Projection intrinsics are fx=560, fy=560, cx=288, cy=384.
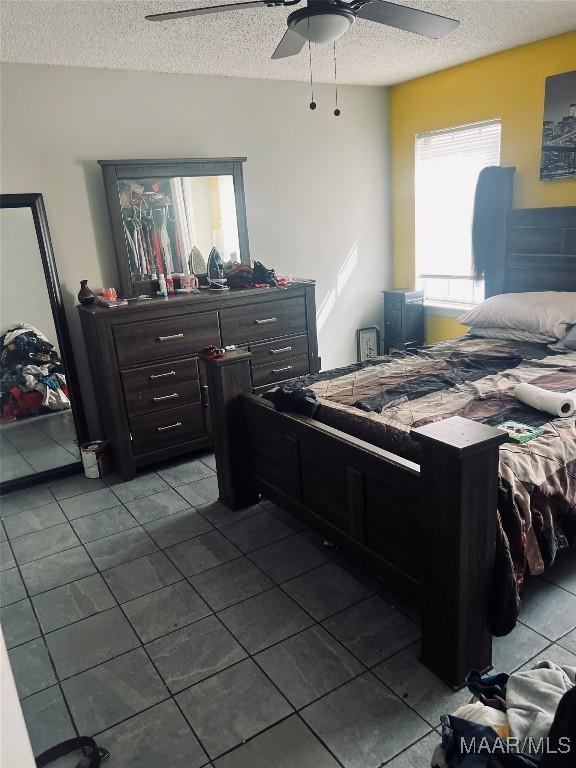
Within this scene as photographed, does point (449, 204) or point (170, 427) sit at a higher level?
point (449, 204)

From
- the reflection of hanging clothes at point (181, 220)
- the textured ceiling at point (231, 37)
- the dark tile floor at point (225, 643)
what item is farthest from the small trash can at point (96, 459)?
the textured ceiling at point (231, 37)

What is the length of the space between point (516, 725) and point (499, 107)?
12.9ft

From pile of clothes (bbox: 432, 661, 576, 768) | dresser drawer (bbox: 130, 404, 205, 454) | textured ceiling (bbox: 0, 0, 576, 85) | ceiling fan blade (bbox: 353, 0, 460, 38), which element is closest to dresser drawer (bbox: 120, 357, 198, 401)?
dresser drawer (bbox: 130, 404, 205, 454)

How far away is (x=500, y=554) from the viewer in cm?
178

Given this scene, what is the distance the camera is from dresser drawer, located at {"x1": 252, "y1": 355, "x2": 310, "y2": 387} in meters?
3.92

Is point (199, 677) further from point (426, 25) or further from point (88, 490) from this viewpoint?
point (426, 25)

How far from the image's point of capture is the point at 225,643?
83.1 inches

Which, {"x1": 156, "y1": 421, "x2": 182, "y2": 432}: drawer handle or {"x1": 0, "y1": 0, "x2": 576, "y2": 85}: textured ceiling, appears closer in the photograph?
{"x1": 0, "y1": 0, "x2": 576, "y2": 85}: textured ceiling

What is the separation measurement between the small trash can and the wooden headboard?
9.71ft

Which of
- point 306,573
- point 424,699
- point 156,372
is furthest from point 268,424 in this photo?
point 424,699

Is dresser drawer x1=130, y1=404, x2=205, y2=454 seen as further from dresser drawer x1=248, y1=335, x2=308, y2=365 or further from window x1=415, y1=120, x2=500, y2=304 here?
window x1=415, y1=120, x2=500, y2=304

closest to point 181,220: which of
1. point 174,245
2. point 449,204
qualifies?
point 174,245

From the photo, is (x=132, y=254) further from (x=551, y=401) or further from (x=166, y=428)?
(x=551, y=401)

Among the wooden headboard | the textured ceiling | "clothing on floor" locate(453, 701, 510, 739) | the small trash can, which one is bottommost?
the small trash can
